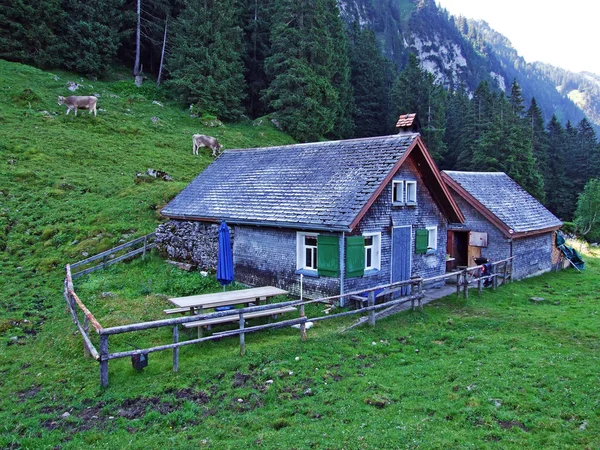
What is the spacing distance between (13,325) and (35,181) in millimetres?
Result: 14307

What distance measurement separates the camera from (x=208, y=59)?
135ft

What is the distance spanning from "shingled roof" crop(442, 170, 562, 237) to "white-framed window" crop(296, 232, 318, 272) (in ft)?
37.0

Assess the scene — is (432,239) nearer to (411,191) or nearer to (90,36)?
(411,191)

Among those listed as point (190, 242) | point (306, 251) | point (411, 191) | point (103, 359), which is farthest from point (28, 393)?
point (411, 191)

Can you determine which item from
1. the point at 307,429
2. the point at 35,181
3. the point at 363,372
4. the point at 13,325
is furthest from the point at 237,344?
the point at 35,181

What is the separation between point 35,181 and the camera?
24219 millimetres

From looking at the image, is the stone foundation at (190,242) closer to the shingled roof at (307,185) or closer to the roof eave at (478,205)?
the shingled roof at (307,185)

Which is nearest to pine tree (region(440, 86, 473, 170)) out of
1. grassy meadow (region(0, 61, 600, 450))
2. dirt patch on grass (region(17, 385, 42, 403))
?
grassy meadow (region(0, 61, 600, 450))

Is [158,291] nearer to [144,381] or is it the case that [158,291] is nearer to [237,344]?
[237,344]

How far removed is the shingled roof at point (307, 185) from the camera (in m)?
14.7

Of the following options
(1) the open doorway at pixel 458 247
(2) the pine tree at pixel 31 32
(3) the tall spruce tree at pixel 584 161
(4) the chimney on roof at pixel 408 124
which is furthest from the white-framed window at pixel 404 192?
(3) the tall spruce tree at pixel 584 161

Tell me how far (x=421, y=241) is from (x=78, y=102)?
2797cm

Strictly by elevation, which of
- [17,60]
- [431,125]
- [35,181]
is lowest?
[35,181]

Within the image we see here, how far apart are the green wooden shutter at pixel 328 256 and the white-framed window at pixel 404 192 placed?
367 cm
